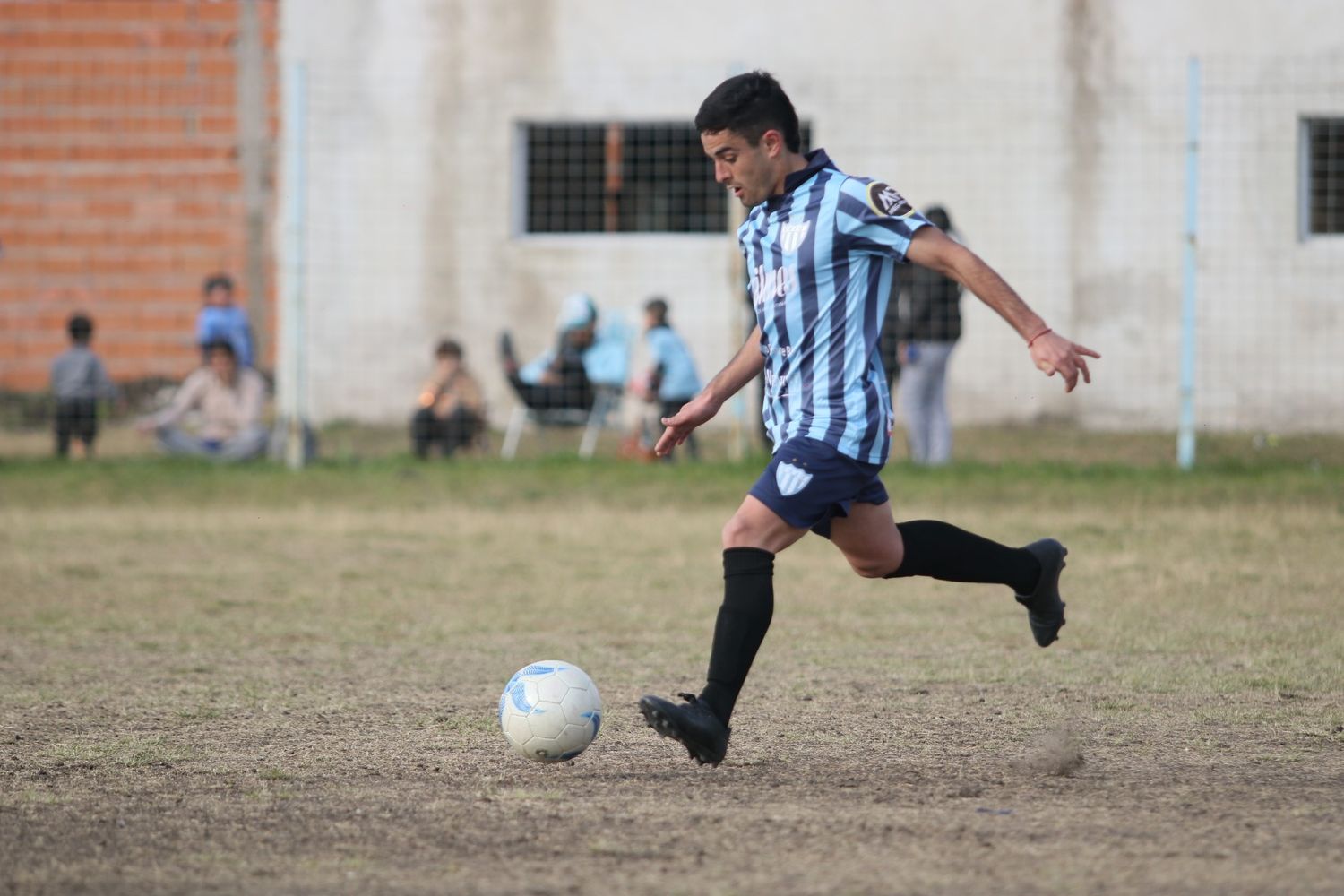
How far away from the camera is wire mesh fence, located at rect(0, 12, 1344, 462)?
1446 cm

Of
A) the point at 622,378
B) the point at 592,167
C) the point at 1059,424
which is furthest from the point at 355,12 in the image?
the point at 1059,424

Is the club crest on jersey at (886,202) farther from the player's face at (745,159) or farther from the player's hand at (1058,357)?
the player's hand at (1058,357)

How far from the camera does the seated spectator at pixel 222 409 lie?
13859mm

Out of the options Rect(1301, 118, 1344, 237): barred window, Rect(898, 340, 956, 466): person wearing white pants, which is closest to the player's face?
Rect(898, 340, 956, 466): person wearing white pants

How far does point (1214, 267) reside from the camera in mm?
15250

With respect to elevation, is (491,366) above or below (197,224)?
below

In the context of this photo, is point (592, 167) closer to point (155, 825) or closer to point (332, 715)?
point (332, 715)

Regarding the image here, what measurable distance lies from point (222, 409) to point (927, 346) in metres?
5.74

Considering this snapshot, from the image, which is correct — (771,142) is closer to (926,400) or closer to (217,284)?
(926,400)

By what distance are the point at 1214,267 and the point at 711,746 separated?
1204cm

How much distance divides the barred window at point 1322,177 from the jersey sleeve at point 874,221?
12206 millimetres

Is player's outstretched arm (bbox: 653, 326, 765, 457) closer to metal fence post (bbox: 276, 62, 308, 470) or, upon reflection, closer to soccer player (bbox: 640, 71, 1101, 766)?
soccer player (bbox: 640, 71, 1101, 766)

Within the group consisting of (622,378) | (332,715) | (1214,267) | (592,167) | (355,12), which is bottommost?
(332,715)

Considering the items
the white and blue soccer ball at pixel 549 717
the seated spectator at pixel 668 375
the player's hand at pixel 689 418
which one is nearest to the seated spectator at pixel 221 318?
the seated spectator at pixel 668 375
